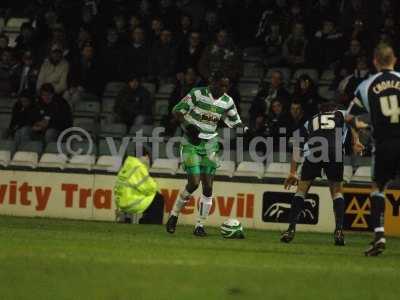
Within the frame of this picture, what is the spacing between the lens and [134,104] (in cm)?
2097

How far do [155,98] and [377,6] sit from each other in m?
4.75

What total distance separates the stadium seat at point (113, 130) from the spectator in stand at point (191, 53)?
1.66 meters

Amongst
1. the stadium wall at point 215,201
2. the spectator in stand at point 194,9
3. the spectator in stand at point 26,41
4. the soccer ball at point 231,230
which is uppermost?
the spectator in stand at point 194,9

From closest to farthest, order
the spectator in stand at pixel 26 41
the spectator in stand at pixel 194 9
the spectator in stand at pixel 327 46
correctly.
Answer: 1. the spectator in stand at pixel 327 46
2. the spectator in stand at pixel 194 9
3. the spectator in stand at pixel 26 41

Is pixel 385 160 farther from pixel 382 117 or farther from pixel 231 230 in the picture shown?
pixel 231 230

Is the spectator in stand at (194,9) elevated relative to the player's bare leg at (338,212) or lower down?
elevated

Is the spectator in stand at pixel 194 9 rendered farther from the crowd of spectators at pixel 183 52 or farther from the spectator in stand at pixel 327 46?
the spectator in stand at pixel 327 46

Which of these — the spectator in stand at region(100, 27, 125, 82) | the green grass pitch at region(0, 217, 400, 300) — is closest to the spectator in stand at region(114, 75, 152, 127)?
the spectator in stand at region(100, 27, 125, 82)

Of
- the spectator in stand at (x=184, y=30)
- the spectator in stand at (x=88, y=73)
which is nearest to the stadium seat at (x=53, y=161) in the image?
the spectator in stand at (x=88, y=73)

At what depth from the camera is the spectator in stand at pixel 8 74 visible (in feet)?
76.6

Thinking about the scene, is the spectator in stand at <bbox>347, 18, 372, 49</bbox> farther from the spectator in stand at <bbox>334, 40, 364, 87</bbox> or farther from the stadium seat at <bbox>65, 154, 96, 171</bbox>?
the stadium seat at <bbox>65, 154, 96, 171</bbox>

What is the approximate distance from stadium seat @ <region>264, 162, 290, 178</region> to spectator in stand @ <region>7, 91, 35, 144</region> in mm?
5330

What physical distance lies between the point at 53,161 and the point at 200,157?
520 cm

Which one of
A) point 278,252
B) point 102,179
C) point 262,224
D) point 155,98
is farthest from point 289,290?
point 155,98
